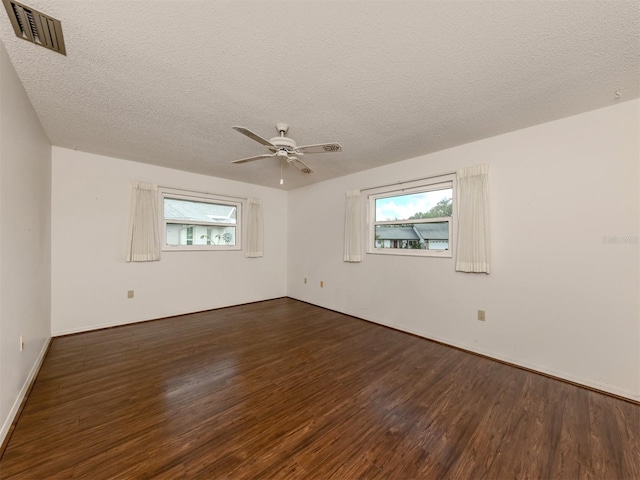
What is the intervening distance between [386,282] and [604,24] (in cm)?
316

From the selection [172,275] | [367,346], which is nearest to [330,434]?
[367,346]

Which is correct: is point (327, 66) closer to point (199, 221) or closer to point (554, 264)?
point (554, 264)

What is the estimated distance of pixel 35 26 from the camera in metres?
1.45

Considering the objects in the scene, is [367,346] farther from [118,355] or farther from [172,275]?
[172,275]

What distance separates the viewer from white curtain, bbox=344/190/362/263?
4219 millimetres

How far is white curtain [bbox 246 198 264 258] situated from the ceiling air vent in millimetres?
3563

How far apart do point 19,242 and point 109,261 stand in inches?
74.9

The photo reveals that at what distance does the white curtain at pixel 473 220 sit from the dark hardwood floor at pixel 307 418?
1.08m

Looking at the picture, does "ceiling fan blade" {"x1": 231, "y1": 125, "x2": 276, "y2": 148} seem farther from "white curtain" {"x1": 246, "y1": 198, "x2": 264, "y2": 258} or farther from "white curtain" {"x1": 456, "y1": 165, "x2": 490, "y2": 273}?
"white curtain" {"x1": 246, "y1": 198, "x2": 264, "y2": 258}

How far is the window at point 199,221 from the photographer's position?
4.27m

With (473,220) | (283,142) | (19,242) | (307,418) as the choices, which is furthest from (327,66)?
(19,242)

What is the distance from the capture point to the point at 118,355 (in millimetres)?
2744

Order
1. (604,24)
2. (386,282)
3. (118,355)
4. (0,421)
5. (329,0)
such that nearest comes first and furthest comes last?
(329,0) → (604,24) → (0,421) → (118,355) → (386,282)

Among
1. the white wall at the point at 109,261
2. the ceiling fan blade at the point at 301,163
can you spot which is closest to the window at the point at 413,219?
the ceiling fan blade at the point at 301,163
